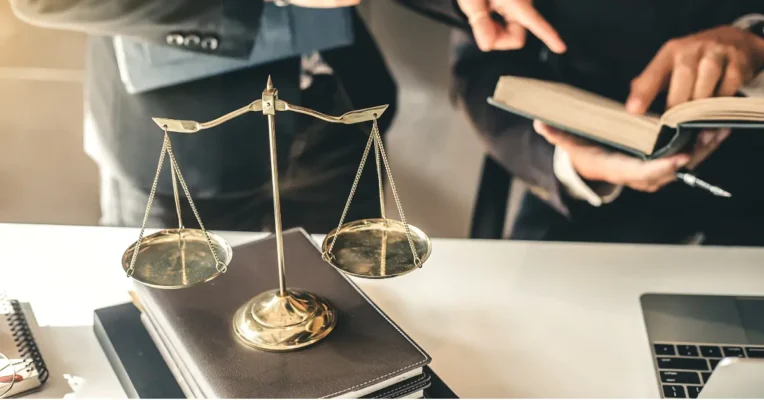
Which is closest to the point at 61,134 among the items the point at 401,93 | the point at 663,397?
the point at 401,93

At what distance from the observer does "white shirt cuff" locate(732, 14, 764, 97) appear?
121 cm

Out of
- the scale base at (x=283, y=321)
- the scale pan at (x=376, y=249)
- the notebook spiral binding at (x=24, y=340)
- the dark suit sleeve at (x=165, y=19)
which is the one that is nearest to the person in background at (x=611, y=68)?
the dark suit sleeve at (x=165, y=19)

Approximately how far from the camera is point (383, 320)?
0.96m

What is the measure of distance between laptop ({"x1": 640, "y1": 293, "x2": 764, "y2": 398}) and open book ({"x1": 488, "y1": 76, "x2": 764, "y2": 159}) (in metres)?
0.26

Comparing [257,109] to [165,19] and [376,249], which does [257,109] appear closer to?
[376,249]

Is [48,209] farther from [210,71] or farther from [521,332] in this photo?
[521,332]

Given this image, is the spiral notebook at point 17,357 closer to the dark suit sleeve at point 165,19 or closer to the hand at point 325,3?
the dark suit sleeve at point 165,19

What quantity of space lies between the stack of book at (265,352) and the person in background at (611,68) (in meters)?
0.44

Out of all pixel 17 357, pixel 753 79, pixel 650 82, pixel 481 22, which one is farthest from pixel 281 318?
pixel 753 79

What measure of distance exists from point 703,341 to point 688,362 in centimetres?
7

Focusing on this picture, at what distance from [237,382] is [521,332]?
50 centimetres

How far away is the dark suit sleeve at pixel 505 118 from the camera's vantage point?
4.07 feet

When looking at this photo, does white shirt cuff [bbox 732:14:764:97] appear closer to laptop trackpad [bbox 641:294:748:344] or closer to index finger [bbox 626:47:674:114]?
index finger [bbox 626:47:674:114]

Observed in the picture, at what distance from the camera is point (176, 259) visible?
95 centimetres
